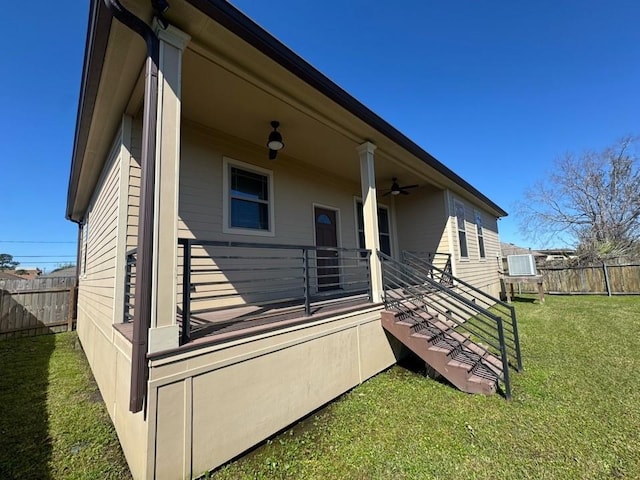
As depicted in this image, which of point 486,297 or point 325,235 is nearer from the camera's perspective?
point 325,235

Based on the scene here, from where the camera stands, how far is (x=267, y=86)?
10.5ft

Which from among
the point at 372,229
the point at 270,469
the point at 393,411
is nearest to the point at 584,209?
the point at 372,229

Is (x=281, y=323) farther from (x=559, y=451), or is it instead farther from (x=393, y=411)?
(x=559, y=451)

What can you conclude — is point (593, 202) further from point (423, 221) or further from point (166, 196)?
point (166, 196)

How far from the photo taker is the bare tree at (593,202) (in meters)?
17.5

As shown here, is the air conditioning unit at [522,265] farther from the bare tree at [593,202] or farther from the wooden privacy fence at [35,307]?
the wooden privacy fence at [35,307]

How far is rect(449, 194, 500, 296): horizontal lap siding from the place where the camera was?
7.88 metres

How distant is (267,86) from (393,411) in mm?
3914

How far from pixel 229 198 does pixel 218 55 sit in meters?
2.17

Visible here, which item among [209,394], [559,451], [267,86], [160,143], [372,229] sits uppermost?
[267,86]

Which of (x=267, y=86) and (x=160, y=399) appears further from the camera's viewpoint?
(x=267, y=86)

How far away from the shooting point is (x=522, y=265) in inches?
461

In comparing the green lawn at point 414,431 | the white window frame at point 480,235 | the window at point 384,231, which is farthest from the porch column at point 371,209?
the white window frame at point 480,235

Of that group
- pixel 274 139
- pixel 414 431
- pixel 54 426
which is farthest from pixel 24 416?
pixel 274 139
